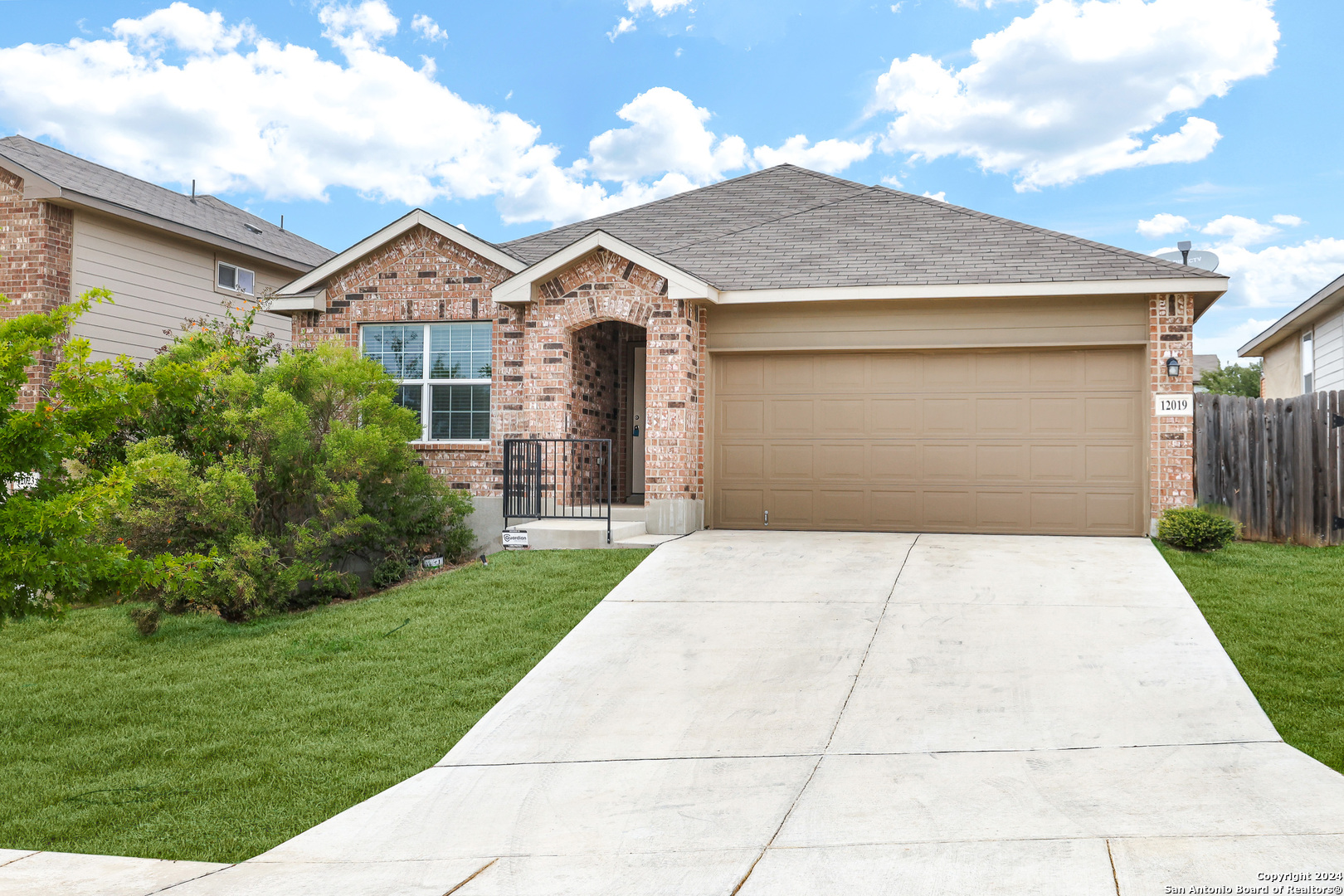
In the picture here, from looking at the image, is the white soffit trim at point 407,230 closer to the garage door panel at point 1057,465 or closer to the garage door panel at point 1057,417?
the garage door panel at point 1057,417

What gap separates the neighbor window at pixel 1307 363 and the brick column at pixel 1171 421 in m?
7.77

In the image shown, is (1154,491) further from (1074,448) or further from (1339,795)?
(1339,795)

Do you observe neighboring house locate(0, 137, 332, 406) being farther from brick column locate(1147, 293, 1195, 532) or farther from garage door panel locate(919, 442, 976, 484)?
brick column locate(1147, 293, 1195, 532)

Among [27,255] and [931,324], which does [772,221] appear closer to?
[931,324]

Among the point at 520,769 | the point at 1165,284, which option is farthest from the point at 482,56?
the point at 520,769

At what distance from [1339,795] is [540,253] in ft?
37.5

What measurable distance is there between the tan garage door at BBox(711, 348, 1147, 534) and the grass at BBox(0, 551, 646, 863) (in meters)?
3.06

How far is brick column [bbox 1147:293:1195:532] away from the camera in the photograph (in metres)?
10.7

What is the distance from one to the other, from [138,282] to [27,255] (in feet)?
5.14

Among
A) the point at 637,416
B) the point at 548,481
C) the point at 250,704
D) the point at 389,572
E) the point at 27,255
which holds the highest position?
the point at 27,255

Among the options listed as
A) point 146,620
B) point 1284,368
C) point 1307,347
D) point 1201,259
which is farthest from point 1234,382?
point 146,620

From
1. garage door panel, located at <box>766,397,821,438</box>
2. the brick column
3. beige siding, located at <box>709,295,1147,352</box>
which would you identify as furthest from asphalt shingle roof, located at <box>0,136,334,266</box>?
the brick column

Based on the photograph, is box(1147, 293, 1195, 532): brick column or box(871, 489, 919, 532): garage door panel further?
box(871, 489, 919, 532): garage door panel

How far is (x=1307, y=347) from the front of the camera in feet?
55.7
